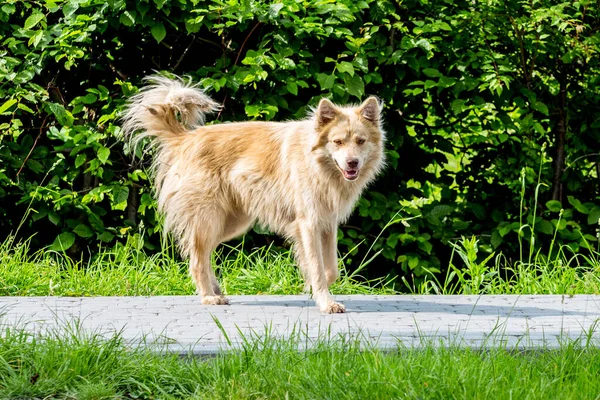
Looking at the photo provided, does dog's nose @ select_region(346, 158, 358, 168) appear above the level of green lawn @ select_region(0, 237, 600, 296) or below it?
above

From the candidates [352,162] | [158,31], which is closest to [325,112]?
[352,162]

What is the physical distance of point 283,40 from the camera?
7.30 meters

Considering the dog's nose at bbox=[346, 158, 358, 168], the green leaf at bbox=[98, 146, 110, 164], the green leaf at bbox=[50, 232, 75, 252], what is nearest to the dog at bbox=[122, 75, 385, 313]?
the dog's nose at bbox=[346, 158, 358, 168]

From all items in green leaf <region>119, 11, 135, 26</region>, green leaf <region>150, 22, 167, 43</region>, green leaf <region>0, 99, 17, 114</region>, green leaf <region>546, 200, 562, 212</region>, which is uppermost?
green leaf <region>119, 11, 135, 26</region>

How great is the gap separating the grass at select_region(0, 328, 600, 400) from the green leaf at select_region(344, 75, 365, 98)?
317 cm

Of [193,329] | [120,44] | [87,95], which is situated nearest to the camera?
[193,329]

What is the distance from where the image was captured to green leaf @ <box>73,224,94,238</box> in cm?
760

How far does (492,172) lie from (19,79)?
4.07 metres

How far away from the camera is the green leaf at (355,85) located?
725 cm

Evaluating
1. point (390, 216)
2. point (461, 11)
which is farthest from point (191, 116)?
point (461, 11)

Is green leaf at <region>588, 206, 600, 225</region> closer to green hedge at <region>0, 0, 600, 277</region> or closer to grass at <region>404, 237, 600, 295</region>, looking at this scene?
green hedge at <region>0, 0, 600, 277</region>

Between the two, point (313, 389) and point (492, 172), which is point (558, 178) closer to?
Result: point (492, 172)

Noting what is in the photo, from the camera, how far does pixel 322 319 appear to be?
572 cm

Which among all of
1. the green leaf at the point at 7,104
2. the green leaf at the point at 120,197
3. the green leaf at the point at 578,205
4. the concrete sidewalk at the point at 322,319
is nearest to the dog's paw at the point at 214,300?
the concrete sidewalk at the point at 322,319
